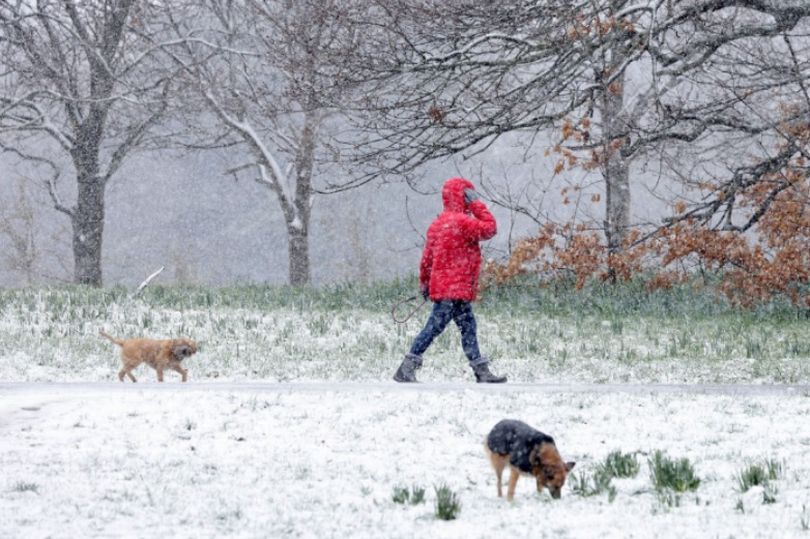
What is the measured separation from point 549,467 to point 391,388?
439 centimetres

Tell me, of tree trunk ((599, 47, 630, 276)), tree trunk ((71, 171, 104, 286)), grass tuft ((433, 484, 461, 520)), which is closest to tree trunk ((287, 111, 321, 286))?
tree trunk ((71, 171, 104, 286))

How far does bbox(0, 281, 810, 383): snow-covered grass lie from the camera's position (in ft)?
42.0

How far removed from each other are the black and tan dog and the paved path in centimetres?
399

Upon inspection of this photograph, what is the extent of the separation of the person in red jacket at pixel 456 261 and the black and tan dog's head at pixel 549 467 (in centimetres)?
456

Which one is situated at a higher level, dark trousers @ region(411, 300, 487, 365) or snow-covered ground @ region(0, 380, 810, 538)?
dark trousers @ region(411, 300, 487, 365)

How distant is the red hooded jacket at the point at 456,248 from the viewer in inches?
410

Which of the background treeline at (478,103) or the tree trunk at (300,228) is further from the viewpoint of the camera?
the tree trunk at (300,228)

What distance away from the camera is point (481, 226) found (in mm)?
10312

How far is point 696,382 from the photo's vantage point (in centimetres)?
1191

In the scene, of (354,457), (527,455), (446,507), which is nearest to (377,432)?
(354,457)

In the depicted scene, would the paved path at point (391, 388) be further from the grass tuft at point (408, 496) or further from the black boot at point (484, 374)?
the grass tuft at point (408, 496)

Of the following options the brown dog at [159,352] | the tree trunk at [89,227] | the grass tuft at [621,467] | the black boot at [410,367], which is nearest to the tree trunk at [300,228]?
the tree trunk at [89,227]

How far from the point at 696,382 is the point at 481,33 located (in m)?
4.63

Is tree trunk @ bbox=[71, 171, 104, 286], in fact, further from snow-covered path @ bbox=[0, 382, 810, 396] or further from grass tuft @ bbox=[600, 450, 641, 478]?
grass tuft @ bbox=[600, 450, 641, 478]
